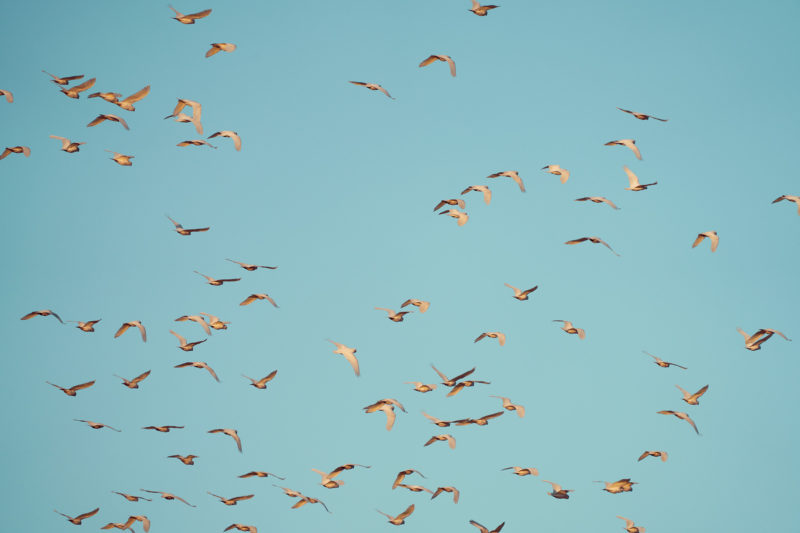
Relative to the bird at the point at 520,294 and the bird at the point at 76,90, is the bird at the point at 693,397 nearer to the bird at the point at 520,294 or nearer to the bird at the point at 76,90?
the bird at the point at 520,294

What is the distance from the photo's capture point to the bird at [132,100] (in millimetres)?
78250

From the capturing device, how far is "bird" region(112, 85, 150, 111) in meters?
78.2

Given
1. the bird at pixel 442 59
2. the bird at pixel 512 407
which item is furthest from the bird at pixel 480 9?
the bird at pixel 512 407

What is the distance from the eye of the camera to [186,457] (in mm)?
89188

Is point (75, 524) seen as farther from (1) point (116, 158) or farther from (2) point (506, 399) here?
(2) point (506, 399)

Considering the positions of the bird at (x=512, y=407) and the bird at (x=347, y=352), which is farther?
the bird at (x=512, y=407)

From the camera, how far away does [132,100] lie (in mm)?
79938

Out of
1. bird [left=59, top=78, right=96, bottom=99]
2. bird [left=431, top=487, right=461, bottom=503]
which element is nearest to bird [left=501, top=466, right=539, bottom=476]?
bird [left=431, top=487, right=461, bottom=503]

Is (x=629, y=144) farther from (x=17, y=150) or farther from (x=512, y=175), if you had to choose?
(x=17, y=150)

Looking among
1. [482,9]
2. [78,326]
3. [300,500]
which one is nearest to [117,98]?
[78,326]

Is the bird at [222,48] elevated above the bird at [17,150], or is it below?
above

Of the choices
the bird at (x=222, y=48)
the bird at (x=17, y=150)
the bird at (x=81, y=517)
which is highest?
the bird at (x=222, y=48)

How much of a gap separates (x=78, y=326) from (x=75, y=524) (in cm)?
1457

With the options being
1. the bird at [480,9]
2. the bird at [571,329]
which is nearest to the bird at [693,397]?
the bird at [571,329]
